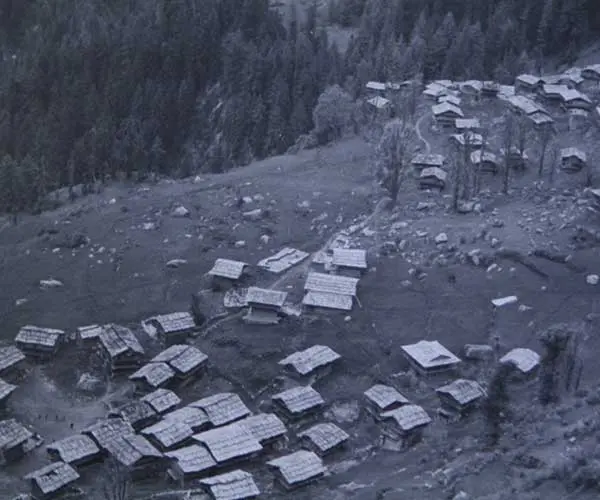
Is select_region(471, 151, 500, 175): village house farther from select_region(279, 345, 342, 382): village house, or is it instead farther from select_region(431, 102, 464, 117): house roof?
select_region(279, 345, 342, 382): village house

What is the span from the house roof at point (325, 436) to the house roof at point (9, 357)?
651 inches

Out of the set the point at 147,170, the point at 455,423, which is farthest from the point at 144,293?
the point at 147,170

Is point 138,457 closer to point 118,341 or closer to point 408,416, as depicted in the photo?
point 118,341

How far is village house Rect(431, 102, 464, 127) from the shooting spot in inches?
2906

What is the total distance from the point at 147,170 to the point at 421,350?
48625 millimetres

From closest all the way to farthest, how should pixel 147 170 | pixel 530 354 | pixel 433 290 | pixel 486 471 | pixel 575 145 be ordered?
pixel 486 471, pixel 530 354, pixel 433 290, pixel 575 145, pixel 147 170

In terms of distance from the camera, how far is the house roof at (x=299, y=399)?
4362 cm

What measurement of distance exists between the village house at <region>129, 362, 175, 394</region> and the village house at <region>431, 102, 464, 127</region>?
3671 cm

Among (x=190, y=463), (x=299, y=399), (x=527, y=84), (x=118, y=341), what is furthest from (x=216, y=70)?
(x=190, y=463)

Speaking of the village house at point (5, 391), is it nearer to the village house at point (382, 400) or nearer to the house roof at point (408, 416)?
the village house at point (382, 400)

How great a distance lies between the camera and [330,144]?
255 ft

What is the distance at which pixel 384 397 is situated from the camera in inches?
1716

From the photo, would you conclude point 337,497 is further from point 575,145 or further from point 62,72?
point 62,72

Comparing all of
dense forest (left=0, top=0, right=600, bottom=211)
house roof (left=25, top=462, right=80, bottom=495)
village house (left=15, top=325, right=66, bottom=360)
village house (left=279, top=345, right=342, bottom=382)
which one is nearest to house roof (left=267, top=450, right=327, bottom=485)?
village house (left=279, top=345, right=342, bottom=382)
